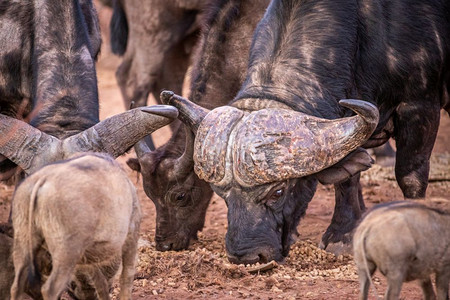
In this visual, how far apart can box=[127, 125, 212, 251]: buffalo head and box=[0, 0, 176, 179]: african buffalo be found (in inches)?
42.4

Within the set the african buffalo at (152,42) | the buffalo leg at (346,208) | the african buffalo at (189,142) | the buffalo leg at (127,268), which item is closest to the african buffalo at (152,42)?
the african buffalo at (152,42)

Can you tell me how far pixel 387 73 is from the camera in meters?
7.12

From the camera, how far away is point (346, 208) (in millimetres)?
8086

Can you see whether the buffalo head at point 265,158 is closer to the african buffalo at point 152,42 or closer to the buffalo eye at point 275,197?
the buffalo eye at point 275,197

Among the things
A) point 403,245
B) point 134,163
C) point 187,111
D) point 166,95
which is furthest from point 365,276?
point 134,163

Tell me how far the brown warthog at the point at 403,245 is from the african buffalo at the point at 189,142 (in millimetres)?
2517

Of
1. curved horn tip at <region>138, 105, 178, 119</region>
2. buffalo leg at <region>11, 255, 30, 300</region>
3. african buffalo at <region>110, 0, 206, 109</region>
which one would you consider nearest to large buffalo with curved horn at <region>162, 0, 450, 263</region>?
curved horn tip at <region>138, 105, 178, 119</region>

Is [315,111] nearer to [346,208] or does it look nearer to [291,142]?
[291,142]

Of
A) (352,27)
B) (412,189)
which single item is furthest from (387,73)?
(412,189)

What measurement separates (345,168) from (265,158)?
75cm

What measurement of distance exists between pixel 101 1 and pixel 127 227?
8262mm

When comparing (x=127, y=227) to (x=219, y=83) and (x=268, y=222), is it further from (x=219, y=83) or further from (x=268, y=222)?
(x=219, y=83)

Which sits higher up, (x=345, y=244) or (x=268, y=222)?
(x=268, y=222)

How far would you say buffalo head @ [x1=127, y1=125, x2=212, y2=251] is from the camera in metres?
7.59
